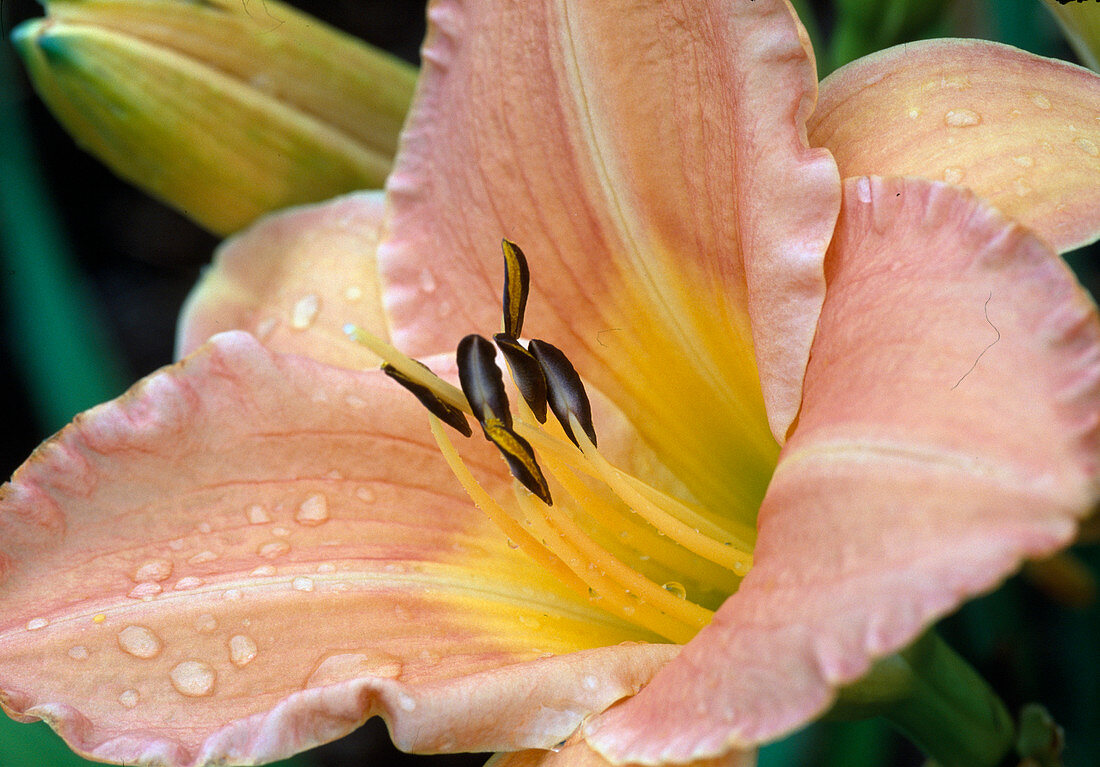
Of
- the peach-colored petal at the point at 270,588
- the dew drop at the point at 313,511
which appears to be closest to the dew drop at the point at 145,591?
the peach-colored petal at the point at 270,588

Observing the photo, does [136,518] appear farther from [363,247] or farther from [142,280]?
[142,280]

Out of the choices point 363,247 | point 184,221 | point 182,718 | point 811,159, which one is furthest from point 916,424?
point 184,221

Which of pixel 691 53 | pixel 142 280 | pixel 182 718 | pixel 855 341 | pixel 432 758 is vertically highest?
pixel 691 53

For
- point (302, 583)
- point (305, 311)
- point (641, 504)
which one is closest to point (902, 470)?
point (641, 504)

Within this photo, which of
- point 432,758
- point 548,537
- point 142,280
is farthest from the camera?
point 142,280

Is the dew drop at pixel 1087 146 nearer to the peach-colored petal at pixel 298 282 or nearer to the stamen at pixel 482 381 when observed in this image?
the stamen at pixel 482 381

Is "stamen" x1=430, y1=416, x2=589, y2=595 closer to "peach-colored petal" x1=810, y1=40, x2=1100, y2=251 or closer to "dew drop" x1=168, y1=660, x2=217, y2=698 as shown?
"dew drop" x1=168, y1=660, x2=217, y2=698

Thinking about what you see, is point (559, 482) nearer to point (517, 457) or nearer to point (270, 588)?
point (517, 457)
